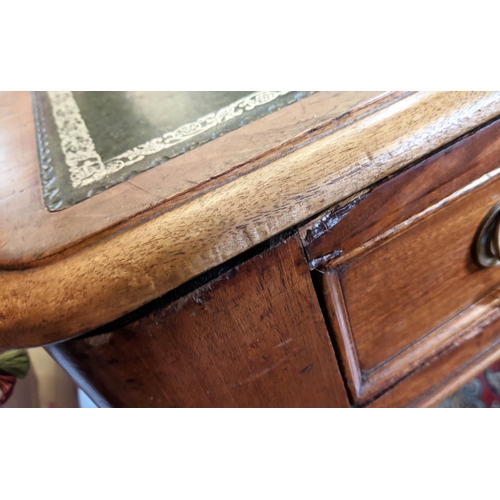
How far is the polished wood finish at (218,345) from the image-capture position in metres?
0.22

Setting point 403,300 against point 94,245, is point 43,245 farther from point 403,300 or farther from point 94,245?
point 403,300

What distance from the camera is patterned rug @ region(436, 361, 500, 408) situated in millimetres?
648

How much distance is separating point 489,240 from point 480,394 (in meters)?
0.42

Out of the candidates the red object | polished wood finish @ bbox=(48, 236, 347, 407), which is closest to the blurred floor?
the red object

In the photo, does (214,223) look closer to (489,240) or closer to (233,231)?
(233,231)

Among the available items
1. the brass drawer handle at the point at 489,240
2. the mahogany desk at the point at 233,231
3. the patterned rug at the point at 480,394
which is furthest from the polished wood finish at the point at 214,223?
the patterned rug at the point at 480,394

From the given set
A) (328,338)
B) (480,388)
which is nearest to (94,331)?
(328,338)

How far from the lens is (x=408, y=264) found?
323mm

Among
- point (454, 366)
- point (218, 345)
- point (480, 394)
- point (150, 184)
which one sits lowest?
point (480, 394)

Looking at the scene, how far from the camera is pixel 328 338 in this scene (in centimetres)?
30

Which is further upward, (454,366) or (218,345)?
(218,345)

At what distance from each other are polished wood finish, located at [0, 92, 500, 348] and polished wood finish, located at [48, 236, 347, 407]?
30 millimetres

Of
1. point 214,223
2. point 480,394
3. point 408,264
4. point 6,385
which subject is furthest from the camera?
point 480,394

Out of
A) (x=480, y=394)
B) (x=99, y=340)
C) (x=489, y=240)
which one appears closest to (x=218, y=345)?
(x=99, y=340)
